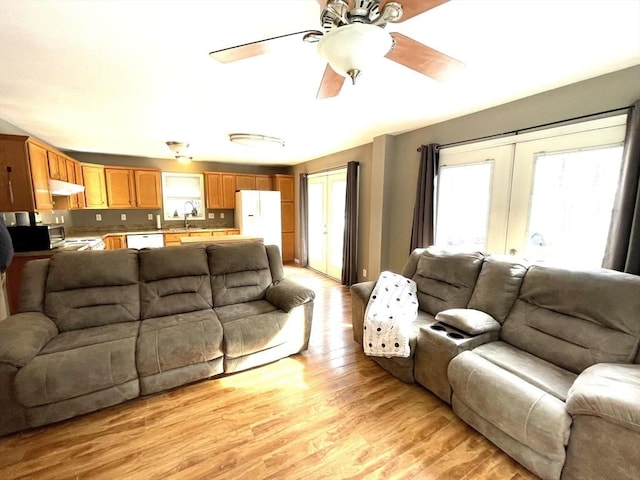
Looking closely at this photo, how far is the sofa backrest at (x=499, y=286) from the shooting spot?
6.90 feet

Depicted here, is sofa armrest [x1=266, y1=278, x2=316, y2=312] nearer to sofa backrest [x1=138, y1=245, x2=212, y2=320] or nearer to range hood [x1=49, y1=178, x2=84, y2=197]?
sofa backrest [x1=138, y1=245, x2=212, y2=320]

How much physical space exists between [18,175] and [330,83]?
140 inches

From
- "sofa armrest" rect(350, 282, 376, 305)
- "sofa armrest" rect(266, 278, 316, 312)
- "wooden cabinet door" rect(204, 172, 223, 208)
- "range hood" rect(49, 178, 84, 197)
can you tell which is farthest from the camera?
"wooden cabinet door" rect(204, 172, 223, 208)

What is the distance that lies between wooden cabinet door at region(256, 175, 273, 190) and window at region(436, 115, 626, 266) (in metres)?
4.36

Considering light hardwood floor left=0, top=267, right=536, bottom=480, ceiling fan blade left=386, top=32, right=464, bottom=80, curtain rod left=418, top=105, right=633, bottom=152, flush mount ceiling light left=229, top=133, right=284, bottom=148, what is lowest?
light hardwood floor left=0, top=267, right=536, bottom=480

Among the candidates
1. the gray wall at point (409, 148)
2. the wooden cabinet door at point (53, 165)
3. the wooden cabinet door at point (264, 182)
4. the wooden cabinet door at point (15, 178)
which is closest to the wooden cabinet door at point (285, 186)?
the wooden cabinet door at point (264, 182)

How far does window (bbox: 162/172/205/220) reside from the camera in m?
5.93

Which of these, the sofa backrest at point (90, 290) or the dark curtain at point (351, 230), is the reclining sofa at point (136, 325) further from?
the dark curtain at point (351, 230)

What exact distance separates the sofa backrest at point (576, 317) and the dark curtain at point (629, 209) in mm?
271

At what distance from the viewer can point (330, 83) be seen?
5.60 ft

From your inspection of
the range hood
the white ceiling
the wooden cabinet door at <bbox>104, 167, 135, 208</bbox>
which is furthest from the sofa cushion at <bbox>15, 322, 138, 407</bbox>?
the wooden cabinet door at <bbox>104, 167, 135, 208</bbox>

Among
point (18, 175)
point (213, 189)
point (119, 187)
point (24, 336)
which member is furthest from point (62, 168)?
point (24, 336)

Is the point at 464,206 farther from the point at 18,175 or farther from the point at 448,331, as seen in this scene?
the point at 18,175

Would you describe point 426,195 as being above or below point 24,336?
above
